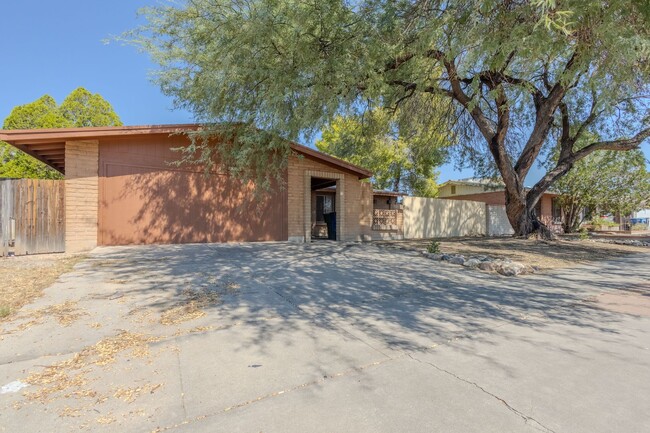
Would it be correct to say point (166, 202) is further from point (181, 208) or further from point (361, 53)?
point (361, 53)

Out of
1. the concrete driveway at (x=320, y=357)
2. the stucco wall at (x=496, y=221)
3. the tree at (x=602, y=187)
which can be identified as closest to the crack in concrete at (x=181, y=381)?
the concrete driveway at (x=320, y=357)

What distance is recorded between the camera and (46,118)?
21.7 metres

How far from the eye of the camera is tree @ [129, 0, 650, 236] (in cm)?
557

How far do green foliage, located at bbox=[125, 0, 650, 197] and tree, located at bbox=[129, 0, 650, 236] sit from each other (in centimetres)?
3

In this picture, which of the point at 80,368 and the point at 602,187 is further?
the point at 602,187

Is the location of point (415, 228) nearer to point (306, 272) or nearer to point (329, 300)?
point (306, 272)

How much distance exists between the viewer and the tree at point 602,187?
2133 cm

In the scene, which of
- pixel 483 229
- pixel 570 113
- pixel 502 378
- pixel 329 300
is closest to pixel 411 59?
pixel 329 300

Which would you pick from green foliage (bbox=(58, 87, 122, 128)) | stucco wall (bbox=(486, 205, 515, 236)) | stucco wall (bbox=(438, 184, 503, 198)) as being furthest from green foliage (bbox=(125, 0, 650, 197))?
stucco wall (bbox=(438, 184, 503, 198))

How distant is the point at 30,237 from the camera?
8.80 m

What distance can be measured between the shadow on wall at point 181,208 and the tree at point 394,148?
178 inches

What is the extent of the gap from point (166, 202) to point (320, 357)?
8.96 m

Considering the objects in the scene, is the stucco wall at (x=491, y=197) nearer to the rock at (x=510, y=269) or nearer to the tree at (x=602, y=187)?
the tree at (x=602, y=187)

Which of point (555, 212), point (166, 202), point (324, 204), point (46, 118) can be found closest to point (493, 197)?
point (555, 212)
